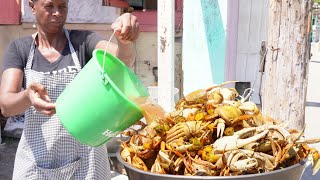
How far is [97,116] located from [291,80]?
2254 mm

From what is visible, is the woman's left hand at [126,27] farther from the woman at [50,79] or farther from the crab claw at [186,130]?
the crab claw at [186,130]

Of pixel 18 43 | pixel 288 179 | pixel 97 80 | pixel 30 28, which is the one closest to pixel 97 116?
pixel 97 80

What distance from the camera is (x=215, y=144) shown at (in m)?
1.44

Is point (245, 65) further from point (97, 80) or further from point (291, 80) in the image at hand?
point (97, 80)

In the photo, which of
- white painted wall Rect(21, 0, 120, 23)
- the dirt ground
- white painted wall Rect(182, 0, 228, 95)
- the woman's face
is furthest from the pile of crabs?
white painted wall Rect(21, 0, 120, 23)

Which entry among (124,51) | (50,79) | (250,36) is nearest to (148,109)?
(124,51)

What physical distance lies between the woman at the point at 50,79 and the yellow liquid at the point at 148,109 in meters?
0.50

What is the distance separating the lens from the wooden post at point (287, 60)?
3.28 m

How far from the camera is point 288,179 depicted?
1.45m

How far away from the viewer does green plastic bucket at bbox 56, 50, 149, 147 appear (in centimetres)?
152

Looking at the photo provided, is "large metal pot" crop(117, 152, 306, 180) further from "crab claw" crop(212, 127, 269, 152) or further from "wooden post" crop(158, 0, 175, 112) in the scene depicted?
"wooden post" crop(158, 0, 175, 112)

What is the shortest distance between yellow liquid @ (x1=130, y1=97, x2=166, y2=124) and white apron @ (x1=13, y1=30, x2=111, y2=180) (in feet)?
2.20

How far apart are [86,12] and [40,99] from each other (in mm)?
4872

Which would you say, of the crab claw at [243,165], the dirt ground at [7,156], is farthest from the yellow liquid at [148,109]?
the dirt ground at [7,156]
